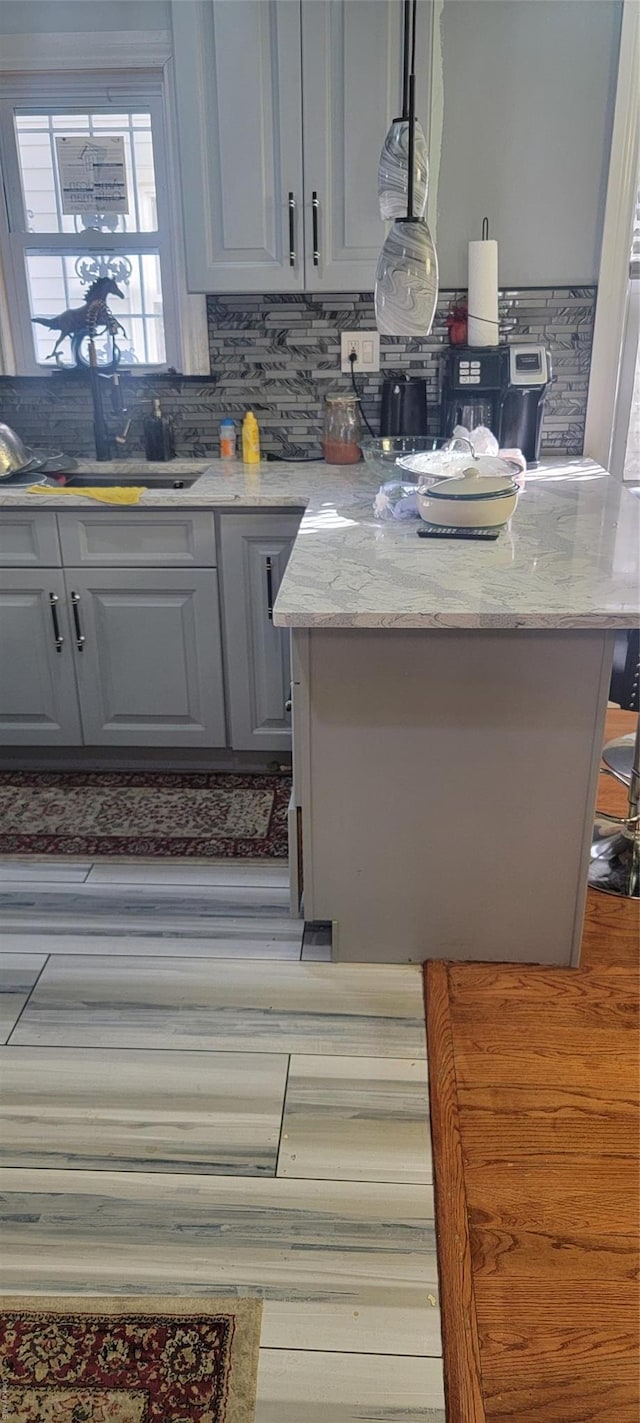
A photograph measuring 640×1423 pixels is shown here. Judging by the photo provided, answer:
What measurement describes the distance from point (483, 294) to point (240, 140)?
80cm

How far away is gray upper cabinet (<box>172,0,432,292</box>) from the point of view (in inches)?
111

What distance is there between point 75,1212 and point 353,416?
2372 millimetres

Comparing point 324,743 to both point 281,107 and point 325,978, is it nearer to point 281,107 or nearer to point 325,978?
point 325,978

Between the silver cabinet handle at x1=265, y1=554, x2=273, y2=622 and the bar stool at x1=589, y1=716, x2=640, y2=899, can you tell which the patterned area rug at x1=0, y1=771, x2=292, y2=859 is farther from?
the bar stool at x1=589, y1=716, x2=640, y2=899

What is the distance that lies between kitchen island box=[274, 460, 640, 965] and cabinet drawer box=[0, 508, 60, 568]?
97cm

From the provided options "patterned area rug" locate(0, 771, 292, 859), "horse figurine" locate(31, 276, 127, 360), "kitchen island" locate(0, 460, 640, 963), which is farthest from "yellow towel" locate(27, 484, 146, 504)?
"patterned area rug" locate(0, 771, 292, 859)

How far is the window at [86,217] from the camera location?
10.5 feet

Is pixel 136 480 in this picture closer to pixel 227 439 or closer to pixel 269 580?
pixel 227 439

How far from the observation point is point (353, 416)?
10.7 ft

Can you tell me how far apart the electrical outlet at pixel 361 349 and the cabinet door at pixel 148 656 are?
2.88ft

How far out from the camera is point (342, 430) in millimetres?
3252

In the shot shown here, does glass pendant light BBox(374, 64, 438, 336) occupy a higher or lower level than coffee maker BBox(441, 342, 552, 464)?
higher

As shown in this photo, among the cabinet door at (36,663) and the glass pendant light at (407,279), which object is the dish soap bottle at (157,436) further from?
the glass pendant light at (407,279)

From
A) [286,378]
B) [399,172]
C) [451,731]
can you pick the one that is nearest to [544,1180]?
[451,731]
